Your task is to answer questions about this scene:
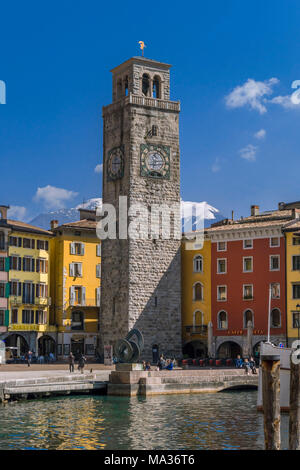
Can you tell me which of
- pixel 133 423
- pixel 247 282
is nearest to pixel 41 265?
pixel 247 282

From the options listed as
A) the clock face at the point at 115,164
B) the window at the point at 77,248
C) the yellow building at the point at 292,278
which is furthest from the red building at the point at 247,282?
the window at the point at 77,248

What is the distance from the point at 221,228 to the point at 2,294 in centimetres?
1790

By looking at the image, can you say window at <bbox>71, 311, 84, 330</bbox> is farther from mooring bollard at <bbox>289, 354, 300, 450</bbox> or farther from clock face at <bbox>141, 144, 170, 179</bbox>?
mooring bollard at <bbox>289, 354, 300, 450</bbox>

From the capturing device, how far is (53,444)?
3055 centimetres

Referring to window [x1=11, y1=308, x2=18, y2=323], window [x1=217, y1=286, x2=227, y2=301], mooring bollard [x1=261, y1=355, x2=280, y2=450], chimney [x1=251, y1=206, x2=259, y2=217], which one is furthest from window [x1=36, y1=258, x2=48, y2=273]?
mooring bollard [x1=261, y1=355, x2=280, y2=450]

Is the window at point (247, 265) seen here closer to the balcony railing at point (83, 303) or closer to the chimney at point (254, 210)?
the chimney at point (254, 210)

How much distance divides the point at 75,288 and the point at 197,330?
11.9 meters

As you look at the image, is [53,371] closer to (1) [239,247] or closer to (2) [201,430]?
(1) [239,247]

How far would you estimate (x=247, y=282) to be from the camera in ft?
219

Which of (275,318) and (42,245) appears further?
(42,245)

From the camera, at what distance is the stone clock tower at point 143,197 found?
66812 millimetres

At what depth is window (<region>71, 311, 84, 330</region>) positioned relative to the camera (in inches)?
2913

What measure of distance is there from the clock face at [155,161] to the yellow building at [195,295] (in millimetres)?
5927

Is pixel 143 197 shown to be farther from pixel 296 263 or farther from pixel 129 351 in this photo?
pixel 129 351
